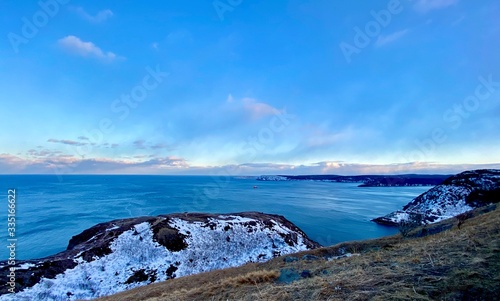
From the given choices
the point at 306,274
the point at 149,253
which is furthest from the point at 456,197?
the point at 306,274

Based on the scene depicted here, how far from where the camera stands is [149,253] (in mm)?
32625

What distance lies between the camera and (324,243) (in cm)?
4953

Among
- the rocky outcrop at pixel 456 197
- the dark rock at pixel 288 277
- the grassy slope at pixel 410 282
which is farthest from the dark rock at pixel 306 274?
the rocky outcrop at pixel 456 197

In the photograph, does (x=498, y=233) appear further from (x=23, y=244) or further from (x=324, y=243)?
(x=23, y=244)

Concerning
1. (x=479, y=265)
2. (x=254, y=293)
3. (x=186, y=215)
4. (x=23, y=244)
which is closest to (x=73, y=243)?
(x=23, y=244)

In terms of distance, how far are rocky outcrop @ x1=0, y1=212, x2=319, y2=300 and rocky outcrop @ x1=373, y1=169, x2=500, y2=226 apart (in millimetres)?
40308

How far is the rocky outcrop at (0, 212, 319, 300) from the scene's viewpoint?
24.5 metres

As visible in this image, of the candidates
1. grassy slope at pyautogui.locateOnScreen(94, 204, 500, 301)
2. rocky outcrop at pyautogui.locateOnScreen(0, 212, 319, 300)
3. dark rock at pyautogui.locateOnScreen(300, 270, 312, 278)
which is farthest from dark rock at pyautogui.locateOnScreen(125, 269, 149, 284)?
dark rock at pyautogui.locateOnScreen(300, 270, 312, 278)

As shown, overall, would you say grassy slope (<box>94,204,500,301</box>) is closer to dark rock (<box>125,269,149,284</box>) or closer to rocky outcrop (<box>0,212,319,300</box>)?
dark rock (<box>125,269,149,284</box>)

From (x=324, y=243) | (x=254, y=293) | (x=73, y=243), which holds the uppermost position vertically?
(x=254, y=293)

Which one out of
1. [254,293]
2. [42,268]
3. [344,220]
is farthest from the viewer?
[344,220]

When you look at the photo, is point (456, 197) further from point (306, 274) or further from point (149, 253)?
point (306, 274)

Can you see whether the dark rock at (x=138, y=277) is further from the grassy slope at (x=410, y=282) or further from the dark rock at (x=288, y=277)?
the dark rock at (x=288, y=277)

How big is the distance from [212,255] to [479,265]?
108 feet
